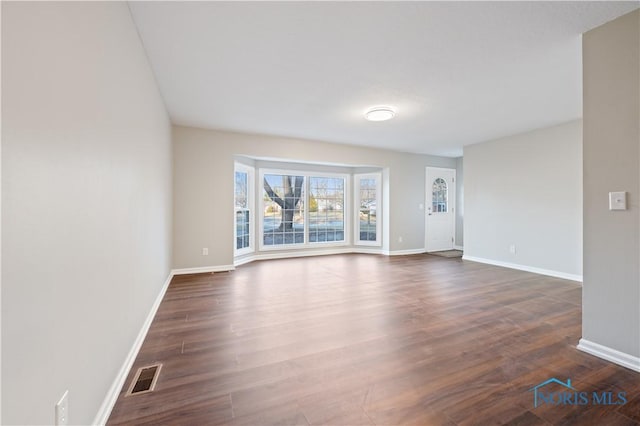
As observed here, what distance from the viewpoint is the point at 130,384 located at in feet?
5.58

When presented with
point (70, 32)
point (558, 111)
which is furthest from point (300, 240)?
point (70, 32)

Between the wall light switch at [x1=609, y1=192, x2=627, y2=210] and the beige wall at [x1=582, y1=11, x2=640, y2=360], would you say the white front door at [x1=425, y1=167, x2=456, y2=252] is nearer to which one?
the beige wall at [x1=582, y1=11, x2=640, y2=360]

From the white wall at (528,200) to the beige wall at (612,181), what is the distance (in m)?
2.61

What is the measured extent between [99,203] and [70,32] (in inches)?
28.3

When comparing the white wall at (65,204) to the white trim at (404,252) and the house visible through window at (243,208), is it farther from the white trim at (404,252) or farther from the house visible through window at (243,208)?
the white trim at (404,252)

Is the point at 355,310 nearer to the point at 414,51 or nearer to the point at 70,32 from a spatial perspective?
the point at 414,51

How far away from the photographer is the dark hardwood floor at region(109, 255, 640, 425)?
1464mm

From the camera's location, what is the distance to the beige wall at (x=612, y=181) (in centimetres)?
186

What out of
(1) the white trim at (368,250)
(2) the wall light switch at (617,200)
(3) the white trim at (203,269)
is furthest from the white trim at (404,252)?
(2) the wall light switch at (617,200)

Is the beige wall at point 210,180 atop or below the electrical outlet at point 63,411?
atop

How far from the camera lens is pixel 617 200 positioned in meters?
1.92

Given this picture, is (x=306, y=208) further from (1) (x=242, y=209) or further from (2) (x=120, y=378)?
(2) (x=120, y=378)

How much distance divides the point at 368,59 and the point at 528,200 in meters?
3.97

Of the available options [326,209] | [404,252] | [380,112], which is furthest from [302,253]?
[380,112]
